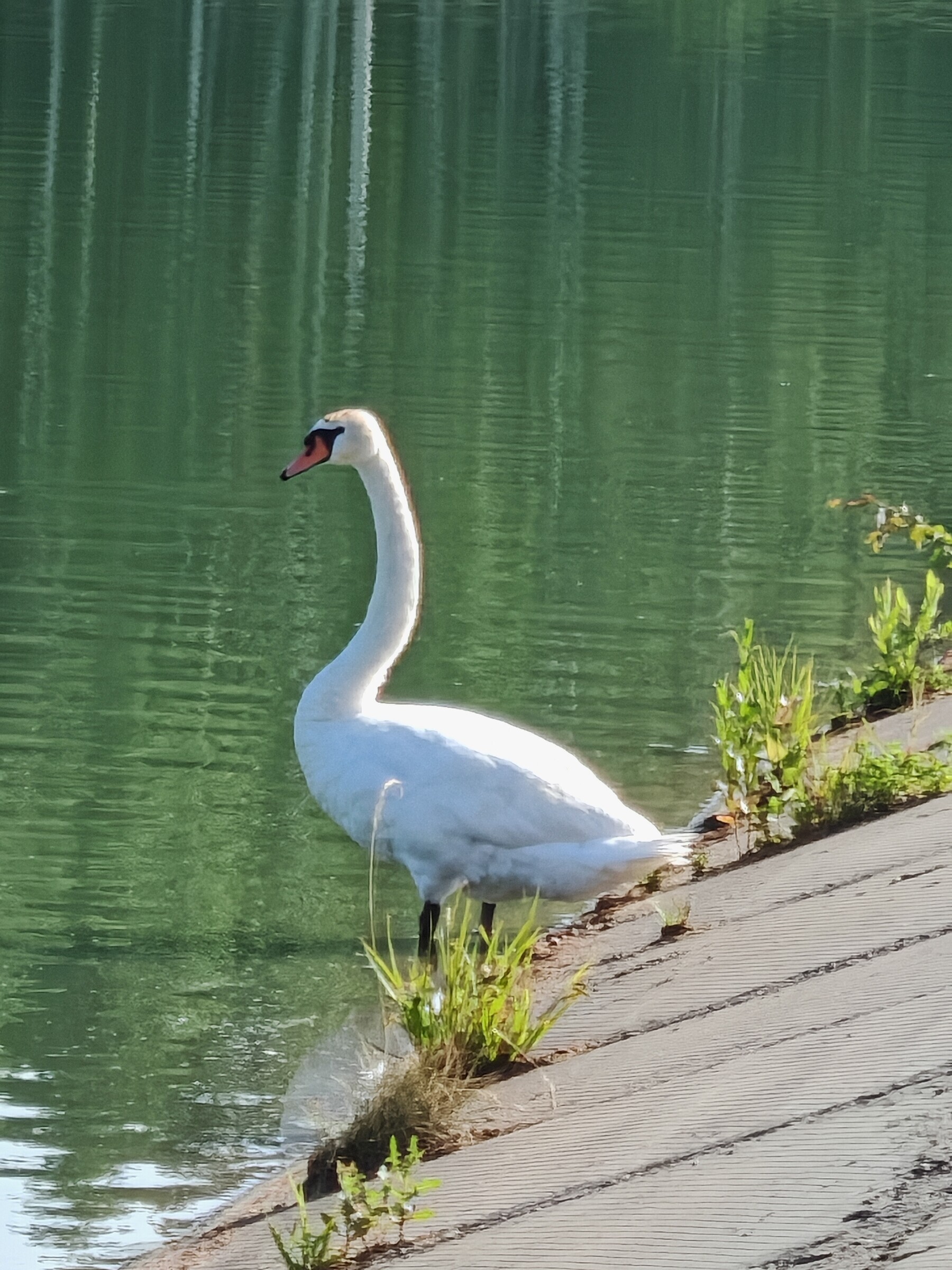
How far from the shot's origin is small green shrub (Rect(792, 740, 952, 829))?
7559 millimetres

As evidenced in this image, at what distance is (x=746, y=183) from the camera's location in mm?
35531

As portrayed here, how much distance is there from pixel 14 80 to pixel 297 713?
3985 cm

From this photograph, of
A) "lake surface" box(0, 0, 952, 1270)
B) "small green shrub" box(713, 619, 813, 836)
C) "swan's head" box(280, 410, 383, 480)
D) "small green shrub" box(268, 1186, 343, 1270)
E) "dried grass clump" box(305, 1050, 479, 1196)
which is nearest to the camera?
"small green shrub" box(268, 1186, 343, 1270)

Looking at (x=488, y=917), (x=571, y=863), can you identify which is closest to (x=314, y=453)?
(x=488, y=917)

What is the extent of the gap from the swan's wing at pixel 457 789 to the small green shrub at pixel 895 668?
8.89 feet

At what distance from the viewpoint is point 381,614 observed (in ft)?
25.0

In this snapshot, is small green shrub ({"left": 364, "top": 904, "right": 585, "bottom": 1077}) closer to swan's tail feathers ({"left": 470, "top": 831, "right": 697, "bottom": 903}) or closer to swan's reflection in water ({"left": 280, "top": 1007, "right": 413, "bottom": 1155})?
swan's reflection in water ({"left": 280, "top": 1007, "right": 413, "bottom": 1155})

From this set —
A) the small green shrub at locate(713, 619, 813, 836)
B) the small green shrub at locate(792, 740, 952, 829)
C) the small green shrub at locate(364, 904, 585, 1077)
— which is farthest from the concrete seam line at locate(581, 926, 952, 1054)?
the small green shrub at locate(713, 619, 813, 836)

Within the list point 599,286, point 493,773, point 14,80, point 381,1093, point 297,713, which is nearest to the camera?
point 381,1093

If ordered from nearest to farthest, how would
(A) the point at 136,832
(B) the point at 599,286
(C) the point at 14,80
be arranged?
(A) the point at 136,832, (B) the point at 599,286, (C) the point at 14,80

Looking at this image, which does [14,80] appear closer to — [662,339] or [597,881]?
[662,339]

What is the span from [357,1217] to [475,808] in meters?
2.10

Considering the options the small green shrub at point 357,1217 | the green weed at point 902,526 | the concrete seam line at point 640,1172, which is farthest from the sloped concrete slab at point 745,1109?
the green weed at point 902,526

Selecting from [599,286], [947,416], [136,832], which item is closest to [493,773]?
[136,832]
